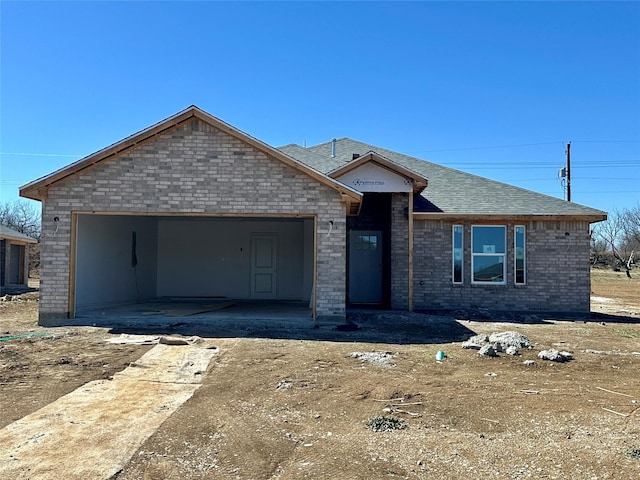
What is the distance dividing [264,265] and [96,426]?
13.4 m

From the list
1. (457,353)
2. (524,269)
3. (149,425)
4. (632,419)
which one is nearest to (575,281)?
(524,269)

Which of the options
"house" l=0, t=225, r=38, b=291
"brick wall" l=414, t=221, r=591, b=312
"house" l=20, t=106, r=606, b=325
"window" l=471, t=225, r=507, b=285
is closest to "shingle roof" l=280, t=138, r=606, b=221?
"house" l=20, t=106, r=606, b=325

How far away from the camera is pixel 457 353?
356 inches

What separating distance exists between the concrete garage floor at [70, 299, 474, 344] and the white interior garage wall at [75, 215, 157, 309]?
0.79m

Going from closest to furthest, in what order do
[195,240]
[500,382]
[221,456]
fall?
[221,456], [500,382], [195,240]

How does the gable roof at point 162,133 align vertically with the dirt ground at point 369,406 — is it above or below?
above

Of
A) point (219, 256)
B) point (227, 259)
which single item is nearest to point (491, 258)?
point (227, 259)

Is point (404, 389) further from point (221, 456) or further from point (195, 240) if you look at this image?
point (195, 240)

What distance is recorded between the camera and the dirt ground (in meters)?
4.27

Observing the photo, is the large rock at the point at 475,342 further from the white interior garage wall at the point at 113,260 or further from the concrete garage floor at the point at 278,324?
the white interior garage wall at the point at 113,260

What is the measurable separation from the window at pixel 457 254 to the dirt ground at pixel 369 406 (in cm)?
496

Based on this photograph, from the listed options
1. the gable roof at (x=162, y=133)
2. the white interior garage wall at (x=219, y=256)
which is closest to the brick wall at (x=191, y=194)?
the gable roof at (x=162, y=133)

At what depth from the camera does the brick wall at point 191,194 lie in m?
11.7

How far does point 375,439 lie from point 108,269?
12.0 meters
